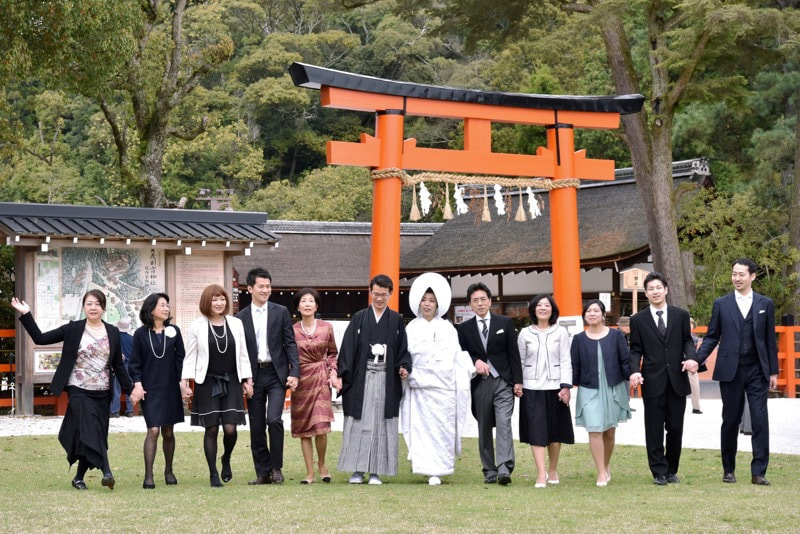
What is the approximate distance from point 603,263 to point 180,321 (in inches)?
400

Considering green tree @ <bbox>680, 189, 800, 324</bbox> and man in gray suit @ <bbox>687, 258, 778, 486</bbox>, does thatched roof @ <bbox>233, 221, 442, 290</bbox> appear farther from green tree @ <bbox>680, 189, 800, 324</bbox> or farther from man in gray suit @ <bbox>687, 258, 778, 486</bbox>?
man in gray suit @ <bbox>687, 258, 778, 486</bbox>

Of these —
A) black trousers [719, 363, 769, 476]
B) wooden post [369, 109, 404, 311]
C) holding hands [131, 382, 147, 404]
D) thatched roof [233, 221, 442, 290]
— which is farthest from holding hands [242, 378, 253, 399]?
thatched roof [233, 221, 442, 290]

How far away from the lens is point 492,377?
8.70m

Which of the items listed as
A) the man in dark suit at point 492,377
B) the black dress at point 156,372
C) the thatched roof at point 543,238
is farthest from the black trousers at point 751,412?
the thatched roof at point 543,238

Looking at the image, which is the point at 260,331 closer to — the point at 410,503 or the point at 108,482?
the point at 108,482

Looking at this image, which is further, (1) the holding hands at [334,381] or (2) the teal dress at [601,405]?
(1) the holding hands at [334,381]

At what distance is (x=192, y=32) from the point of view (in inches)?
1567

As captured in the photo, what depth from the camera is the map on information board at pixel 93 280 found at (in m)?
15.4

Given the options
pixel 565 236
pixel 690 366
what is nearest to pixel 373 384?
pixel 690 366

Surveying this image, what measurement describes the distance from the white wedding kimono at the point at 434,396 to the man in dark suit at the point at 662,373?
1.33m

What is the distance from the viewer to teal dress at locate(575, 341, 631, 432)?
8383 millimetres

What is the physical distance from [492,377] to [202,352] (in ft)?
7.29

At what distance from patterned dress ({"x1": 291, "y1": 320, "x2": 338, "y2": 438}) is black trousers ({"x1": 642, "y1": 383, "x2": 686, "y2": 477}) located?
240 centimetres

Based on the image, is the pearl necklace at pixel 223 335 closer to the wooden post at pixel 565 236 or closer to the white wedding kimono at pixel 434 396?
the white wedding kimono at pixel 434 396
